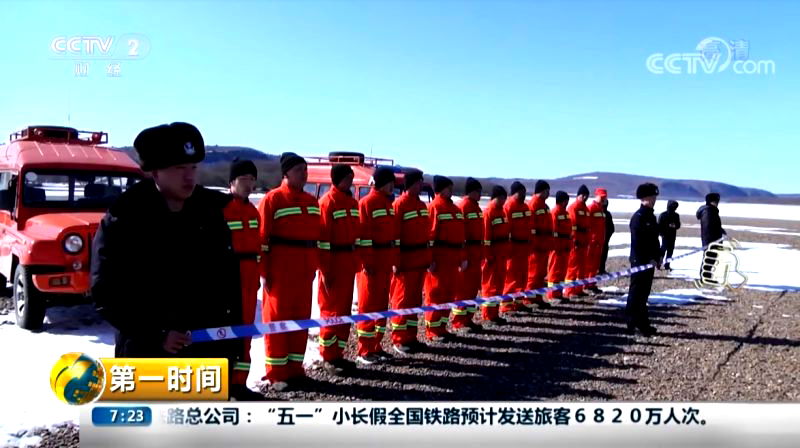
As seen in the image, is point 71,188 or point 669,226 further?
point 669,226

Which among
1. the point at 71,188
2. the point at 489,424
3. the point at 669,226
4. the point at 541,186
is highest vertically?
the point at 541,186

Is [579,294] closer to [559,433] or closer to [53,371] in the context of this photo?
[559,433]

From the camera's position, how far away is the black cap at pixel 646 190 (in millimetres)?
7277

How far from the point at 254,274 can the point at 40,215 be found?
3.73 m

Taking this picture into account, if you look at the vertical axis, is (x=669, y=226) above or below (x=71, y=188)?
below

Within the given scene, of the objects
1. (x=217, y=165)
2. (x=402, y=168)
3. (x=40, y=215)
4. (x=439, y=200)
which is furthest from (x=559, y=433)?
(x=217, y=165)

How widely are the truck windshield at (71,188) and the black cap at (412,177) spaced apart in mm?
3339

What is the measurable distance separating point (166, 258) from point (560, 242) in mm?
8065

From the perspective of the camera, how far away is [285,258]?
4777 mm

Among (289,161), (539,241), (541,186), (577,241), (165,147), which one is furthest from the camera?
(577,241)

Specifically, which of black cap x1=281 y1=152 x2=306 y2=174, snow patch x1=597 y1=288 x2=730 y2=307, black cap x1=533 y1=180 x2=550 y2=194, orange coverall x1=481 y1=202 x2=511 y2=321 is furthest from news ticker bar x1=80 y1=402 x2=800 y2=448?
snow patch x1=597 y1=288 x2=730 y2=307

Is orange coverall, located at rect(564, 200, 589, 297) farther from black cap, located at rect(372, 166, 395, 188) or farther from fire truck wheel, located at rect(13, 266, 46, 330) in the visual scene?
fire truck wheel, located at rect(13, 266, 46, 330)

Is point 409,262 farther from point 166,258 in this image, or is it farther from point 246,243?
point 166,258

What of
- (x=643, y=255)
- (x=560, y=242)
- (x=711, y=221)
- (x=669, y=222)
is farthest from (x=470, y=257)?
(x=711, y=221)
